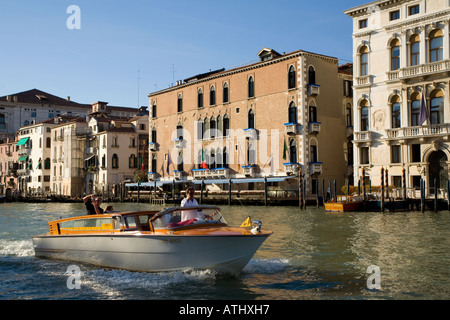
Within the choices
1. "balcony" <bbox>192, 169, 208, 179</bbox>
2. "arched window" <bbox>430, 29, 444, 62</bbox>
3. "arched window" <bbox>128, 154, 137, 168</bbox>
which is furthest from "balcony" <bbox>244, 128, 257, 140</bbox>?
"arched window" <bbox>128, 154, 137, 168</bbox>

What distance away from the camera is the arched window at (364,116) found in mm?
35031

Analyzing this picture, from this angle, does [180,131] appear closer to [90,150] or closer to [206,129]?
[206,129]

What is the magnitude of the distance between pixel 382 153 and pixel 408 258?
2240 centimetres

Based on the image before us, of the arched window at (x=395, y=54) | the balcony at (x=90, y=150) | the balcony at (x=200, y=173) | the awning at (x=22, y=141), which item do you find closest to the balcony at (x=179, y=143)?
the balcony at (x=200, y=173)

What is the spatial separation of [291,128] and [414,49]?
33.6 feet

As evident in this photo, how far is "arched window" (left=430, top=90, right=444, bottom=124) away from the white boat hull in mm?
25021

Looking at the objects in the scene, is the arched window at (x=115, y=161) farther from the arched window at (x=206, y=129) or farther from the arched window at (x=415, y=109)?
the arched window at (x=415, y=109)

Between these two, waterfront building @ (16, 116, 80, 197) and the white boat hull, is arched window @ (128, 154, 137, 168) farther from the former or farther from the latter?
the white boat hull

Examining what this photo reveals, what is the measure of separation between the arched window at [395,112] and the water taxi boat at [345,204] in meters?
6.52

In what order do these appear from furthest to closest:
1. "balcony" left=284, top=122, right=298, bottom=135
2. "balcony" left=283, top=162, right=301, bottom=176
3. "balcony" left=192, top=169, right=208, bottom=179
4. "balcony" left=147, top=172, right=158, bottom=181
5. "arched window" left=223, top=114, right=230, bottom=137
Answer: "balcony" left=147, top=172, right=158, bottom=181 → "balcony" left=192, top=169, right=208, bottom=179 → "arched window" left=223, top=114, right=230, bottom=137 → "balcony" left=284, top=122, right=298, bottom=135 → "balcony" left=283, top=162, right=301, bottom=176

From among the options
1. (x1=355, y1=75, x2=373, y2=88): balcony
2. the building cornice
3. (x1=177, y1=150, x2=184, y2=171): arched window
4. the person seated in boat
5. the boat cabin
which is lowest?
the boat cabin

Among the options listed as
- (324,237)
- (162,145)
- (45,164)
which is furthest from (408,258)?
(45,164)

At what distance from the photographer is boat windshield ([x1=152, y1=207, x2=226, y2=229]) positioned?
10.3 meters

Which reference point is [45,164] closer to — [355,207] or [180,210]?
[355,207]
